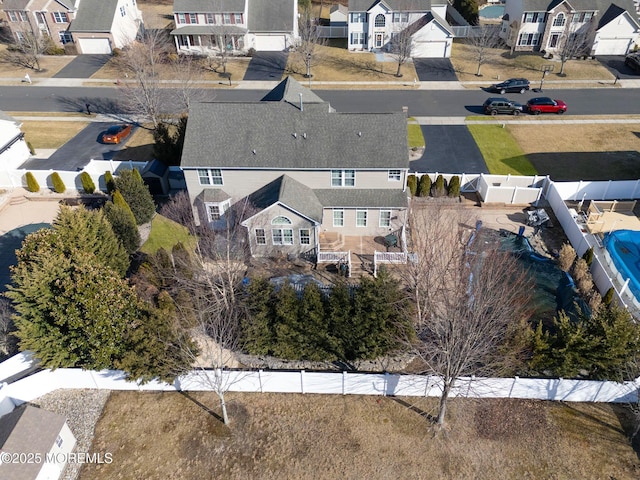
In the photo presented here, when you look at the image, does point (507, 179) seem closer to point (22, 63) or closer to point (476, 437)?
point (476, 437)

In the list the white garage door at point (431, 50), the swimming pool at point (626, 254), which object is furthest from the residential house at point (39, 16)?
the swimming pool at point (626, 254)

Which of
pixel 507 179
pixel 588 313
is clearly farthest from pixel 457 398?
pixel 507 179

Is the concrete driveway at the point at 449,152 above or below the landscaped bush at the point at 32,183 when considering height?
below

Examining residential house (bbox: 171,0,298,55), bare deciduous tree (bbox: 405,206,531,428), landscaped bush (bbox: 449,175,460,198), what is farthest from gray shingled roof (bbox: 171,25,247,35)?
bare deciduous tree (bbox: 405,206,531,428)

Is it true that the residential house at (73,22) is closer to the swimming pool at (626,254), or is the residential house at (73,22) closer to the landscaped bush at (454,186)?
the landscaped bush at (454,186)

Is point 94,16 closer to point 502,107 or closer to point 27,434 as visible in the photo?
point 502,107

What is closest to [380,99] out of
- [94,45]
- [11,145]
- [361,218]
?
[361,218]
